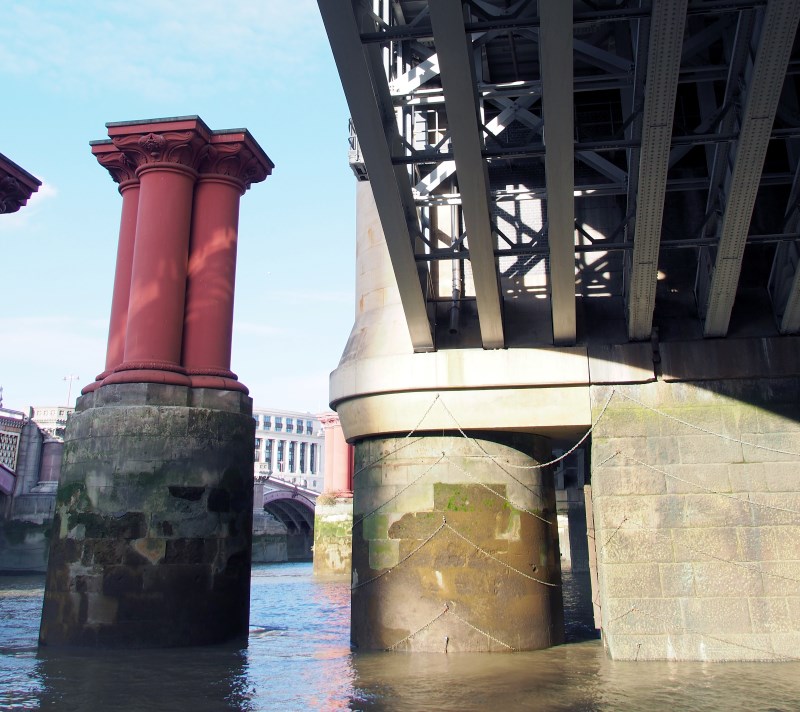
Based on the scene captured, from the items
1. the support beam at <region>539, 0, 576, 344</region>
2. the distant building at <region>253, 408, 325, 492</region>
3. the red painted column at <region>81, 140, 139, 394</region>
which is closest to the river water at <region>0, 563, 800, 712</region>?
the support beam at <region>539, 0, 576, 344</region>

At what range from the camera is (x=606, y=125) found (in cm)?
1414

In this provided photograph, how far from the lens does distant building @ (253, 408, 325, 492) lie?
489ft

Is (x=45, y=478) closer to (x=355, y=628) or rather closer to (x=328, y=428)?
(x=328, y=428)

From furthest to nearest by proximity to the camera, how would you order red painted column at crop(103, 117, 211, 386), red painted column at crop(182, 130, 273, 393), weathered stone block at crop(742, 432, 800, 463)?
red painted column at crop(182, 130, 273, 393) < red painted column at crop(103, 117, 211, 386) < weathered stone block at crop(742, 432, 800, 463)

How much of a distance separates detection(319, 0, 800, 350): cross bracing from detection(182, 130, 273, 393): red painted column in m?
3.15

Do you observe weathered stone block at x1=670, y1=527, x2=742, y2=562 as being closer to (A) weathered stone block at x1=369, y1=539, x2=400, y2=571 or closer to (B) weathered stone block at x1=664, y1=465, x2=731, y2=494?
(B) weathered stone block at x1=664, y1=465, x2=731, y2=494

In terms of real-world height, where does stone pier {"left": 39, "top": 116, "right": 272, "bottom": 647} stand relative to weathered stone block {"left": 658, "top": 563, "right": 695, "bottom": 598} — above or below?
above

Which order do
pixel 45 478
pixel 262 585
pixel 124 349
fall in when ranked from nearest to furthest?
pixel 124 349 < pixel 262 585 < pixel 45 478

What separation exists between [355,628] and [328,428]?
4690 centimetres

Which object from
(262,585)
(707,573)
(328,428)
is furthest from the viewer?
(328,428)

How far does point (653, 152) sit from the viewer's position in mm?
8805

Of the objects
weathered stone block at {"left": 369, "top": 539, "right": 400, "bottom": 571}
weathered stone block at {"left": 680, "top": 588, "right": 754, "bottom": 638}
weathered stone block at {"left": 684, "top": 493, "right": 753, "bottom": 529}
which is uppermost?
weathered stone block at {"left": 684, "top": 493, "right": 753, "bottom": 529}

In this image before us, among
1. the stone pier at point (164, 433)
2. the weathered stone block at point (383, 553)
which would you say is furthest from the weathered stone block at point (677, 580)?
the stone pier at point (164, 433)

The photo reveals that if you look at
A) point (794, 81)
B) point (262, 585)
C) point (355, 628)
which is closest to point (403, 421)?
point (355, 628)
